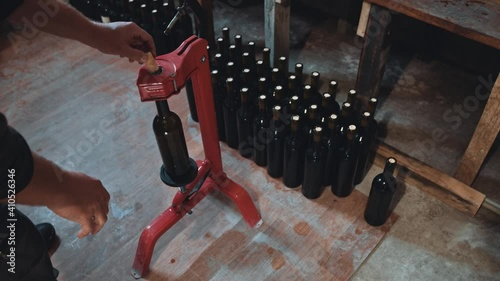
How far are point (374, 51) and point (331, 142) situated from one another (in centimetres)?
45

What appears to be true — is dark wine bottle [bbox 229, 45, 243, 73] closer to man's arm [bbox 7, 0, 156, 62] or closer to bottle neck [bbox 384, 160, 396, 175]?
man's arm [bbox 7, 0, 156, 62]

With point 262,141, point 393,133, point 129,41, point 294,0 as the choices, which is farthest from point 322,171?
point 294,0

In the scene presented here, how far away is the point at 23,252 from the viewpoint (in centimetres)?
119

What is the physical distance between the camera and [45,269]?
49.7 inches

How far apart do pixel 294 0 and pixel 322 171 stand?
1.58 meters

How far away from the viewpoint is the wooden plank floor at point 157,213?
1.62 meters

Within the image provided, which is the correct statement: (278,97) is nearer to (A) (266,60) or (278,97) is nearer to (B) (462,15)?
(A) (266,60)

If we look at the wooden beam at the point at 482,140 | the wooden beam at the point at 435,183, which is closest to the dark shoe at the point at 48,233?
the wooden beam at the point at 435,183

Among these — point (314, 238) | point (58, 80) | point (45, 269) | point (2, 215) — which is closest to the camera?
point (2, 215)

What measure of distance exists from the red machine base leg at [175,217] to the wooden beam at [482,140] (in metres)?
0.86

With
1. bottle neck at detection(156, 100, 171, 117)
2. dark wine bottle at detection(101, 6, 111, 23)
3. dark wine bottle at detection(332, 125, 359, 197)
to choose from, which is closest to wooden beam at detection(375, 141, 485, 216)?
dark wine bottle at detection(332, 125, 359, 197)

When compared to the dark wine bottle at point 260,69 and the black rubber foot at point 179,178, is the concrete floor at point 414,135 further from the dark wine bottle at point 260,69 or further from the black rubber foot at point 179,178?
the dark wine bottle at point 260,69

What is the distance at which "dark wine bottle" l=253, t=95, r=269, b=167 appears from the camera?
1.67 meters

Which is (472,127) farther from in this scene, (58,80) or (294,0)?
(58,80)
